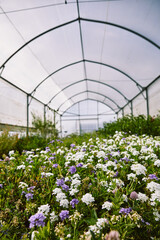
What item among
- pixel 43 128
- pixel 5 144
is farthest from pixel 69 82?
pixel 5 144

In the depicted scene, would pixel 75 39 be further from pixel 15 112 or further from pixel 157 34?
pixel 15 112

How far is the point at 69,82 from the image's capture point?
11.6 metres

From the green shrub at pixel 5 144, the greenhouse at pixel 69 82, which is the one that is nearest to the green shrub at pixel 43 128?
the greenhouse at pixel 69 82

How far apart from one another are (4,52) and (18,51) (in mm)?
502

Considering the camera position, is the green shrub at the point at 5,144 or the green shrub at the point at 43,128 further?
the green shrub at the point at 43,128

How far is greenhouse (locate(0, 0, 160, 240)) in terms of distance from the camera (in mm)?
1415

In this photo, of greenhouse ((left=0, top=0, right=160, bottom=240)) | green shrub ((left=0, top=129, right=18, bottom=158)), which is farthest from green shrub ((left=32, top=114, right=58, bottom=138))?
green shrub ((left=0, top=129, right=18, bottom=158))

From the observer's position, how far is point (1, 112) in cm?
717

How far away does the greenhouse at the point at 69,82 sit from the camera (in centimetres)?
142

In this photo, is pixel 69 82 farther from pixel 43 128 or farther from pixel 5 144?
pixel 5 144

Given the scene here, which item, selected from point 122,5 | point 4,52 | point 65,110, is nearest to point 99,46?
point 122,5

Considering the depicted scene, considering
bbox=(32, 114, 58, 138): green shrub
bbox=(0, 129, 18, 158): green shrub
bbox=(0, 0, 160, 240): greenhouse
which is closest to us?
bbox=(0, 0, 160, 240): greenhouse

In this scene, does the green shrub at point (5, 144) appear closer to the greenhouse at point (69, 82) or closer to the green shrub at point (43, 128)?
the greenhouse at point (69, 82)

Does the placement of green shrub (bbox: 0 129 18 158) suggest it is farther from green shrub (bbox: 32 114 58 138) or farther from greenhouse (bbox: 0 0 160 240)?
green shrub (bbox: 32 114 58 138)
